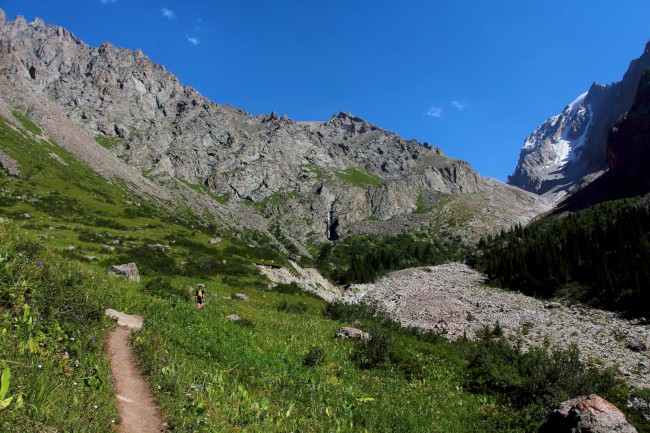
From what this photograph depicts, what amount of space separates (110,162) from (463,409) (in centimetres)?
16228

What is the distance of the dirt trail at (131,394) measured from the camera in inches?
243

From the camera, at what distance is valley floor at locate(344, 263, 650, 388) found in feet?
97.3

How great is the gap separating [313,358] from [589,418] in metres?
8.20

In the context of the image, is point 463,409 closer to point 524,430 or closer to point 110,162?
point 524,430

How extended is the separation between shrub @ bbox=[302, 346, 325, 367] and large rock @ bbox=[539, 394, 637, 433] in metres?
7.25

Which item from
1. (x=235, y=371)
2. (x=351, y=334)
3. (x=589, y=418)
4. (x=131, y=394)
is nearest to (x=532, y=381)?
(x=589, y=418)

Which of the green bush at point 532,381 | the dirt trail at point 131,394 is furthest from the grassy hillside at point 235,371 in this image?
A: the dirt trail at point 131,394

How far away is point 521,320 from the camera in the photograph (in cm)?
4284

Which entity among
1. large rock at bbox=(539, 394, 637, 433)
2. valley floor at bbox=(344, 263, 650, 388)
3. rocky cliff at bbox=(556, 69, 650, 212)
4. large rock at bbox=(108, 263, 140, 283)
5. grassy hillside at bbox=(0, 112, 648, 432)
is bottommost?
large rock at bbox=(108, 263, 140, 283)

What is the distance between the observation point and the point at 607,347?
104 feet

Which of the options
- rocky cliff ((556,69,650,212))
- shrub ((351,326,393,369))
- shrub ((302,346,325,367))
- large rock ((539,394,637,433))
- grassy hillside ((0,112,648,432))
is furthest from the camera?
rocky cliff ((556,69,650,212))

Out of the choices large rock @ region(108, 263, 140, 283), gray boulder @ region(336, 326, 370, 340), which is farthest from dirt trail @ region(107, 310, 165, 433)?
large rock @ region(108, 263, 140, 283)

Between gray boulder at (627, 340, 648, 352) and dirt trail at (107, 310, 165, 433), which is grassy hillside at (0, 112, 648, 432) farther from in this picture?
gray boulder at (627, 340, 648, 352)

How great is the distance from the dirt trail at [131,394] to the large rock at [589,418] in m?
9.53
